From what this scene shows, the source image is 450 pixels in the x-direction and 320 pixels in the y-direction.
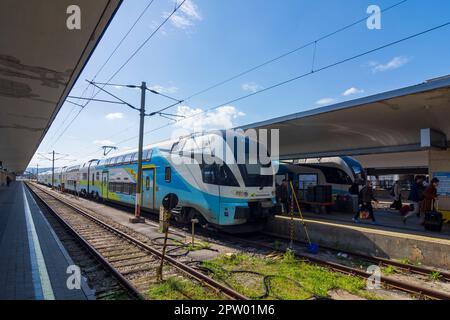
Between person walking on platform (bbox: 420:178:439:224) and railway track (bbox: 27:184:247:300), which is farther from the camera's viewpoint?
person walking on platform (bbox: 420:178:439:224)

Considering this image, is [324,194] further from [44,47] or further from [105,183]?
[105,183]

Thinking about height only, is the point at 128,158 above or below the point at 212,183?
above

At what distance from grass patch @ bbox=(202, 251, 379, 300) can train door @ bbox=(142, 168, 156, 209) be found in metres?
6.18

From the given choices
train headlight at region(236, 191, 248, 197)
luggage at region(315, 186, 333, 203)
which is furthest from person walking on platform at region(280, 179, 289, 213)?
train headlight at region(236, 191, 248, 197)

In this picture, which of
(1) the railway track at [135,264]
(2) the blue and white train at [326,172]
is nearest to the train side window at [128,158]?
(1) the railway track at [135,264]

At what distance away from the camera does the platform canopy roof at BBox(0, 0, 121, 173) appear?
15.0 feet

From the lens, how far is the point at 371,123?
38.8ft

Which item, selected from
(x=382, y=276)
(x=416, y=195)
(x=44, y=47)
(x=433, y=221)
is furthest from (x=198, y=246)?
(x=416, y=195)

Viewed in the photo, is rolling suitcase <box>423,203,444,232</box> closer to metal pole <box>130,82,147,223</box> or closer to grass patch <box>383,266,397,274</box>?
grass patch <box>383,266,397,274</box>

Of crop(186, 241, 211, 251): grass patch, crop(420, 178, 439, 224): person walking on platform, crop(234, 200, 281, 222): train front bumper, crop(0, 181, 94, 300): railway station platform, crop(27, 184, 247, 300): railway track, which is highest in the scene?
A: crop(420, 178, 439, 224): person walking on platform

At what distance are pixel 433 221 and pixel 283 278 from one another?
706 centimetres
